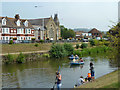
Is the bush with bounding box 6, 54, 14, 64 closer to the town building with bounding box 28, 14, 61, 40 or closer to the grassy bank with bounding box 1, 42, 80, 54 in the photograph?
the grassy bank with bounding box 1, 42, 80, 54

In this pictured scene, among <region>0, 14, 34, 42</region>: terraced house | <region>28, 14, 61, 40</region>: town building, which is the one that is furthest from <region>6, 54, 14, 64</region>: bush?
<region>28, 14, 61, 40</region>: town building

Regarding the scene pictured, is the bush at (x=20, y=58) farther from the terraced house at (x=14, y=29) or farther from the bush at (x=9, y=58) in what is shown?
the terraced house at (x=14, y=29)

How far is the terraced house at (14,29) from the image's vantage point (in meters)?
57.4

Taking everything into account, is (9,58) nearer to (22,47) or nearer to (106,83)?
(22,47)

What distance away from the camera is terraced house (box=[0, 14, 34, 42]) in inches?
2260

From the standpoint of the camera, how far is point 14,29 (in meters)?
60.2

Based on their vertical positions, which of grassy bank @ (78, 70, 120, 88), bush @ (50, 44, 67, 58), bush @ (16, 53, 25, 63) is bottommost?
grassy bank @ (78, 70, 120, 88)

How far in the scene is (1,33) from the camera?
5706 centimetres

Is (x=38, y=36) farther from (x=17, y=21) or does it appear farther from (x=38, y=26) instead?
(x=17, y=21)

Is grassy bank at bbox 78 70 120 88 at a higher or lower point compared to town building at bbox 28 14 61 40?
lower

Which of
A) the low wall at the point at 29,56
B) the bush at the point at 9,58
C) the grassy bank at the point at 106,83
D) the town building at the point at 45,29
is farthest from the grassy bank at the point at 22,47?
the grassy bank at the point at 106,83

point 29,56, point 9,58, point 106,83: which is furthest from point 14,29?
point 106,83

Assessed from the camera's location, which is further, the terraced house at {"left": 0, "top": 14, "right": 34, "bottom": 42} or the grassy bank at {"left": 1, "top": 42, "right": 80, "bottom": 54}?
the terraced house at {"left": 0, "top": 14, "right": 34, "bottom": 42}

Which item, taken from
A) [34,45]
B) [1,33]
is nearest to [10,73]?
[34,45]
